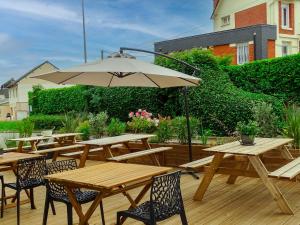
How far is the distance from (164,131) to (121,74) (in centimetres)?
290

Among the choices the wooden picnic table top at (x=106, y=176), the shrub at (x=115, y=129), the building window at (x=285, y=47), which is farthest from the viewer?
the building window at (x=285, y=47)

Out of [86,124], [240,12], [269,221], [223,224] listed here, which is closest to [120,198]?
[223,224]

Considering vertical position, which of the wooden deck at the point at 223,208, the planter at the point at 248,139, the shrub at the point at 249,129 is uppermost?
the shrub at the point at 249,129

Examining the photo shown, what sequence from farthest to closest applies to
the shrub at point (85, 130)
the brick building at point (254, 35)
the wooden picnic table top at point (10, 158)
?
the brick building at point (254, 35) < the shrub at point (85, 130) < the wooden picnic table top at point (10, 158)

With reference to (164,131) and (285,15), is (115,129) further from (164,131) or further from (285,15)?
(285,15)

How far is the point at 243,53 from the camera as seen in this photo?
80.5 ft

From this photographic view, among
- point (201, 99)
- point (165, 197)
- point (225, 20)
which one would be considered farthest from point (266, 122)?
point (225, 20)

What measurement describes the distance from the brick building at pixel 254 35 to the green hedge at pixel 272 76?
26.4 feet

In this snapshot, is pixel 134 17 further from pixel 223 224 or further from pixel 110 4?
pixel 223 224

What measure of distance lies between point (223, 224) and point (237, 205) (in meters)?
0.89

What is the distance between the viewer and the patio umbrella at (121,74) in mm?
5236

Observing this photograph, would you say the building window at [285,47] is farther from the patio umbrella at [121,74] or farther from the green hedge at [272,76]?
the patio umbrella at [121,74]

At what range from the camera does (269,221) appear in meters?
4.92

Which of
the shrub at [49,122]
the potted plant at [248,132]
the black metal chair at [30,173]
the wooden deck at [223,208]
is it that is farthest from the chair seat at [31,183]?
the shrub at [49,122]
